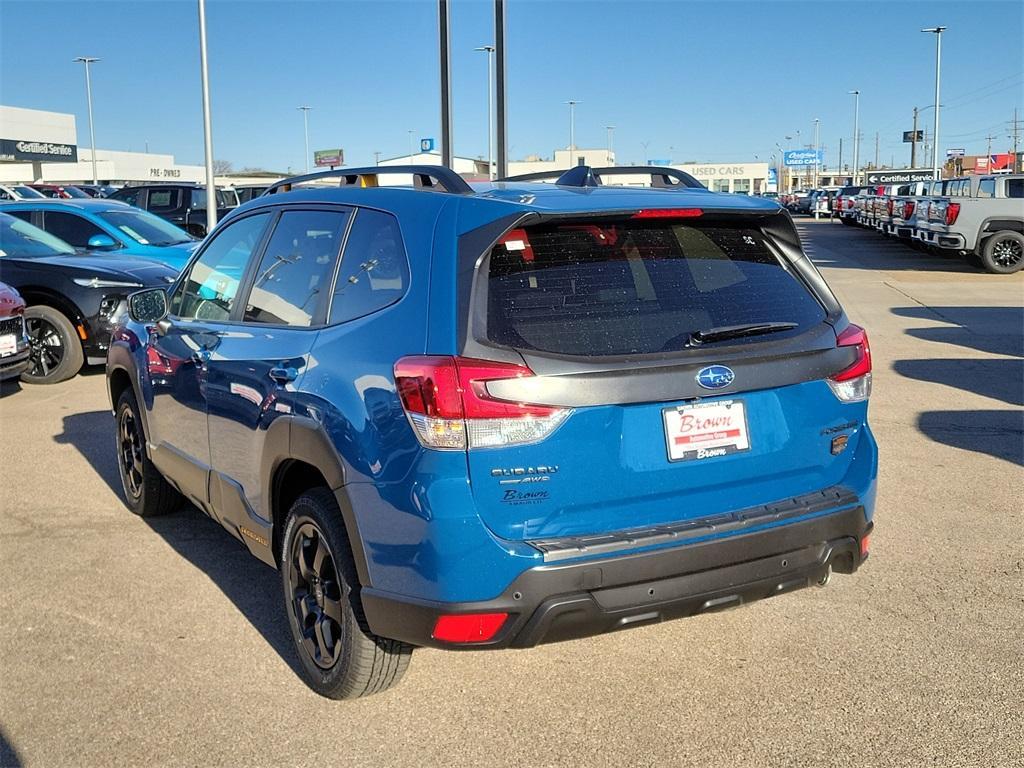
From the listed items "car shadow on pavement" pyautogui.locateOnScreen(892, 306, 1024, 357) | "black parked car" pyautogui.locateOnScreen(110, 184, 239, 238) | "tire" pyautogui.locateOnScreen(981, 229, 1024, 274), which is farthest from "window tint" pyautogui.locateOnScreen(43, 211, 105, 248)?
"tire" pyautogui.locateOnScreen(981, 229, 1024, 274)

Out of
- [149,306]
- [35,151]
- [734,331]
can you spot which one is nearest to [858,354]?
[734,331]

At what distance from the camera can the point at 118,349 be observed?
574cm

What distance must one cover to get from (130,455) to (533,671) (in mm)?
3106

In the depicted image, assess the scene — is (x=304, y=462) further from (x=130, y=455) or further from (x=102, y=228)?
(x=102, y=228)

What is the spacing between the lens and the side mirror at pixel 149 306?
5.16 metres

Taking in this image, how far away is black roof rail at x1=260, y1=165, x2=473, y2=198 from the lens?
3.59 meters

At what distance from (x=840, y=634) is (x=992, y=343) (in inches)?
351

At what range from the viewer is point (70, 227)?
43.5 feet

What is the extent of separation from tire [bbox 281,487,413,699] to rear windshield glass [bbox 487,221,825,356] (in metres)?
0.94

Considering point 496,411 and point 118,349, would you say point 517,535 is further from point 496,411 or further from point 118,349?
point 118,349

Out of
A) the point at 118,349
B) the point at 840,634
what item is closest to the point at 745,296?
→ the point at 840,634

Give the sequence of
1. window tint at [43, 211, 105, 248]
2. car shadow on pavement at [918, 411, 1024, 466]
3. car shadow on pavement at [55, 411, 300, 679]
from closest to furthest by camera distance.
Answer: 1. car shadow on pavement at [55, 411, 300, 679]
2. car shadow on pavement at [918, 411, 1024, 466]
3. window tint at [43, 211, 105, 248]

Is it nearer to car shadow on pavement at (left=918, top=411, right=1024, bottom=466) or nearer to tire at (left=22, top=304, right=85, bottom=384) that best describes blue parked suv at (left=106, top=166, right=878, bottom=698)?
car shadow on pavement at (left=918, top=411, right=1024, bottom=466)

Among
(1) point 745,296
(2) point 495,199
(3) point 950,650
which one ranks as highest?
(2) point 495,199
